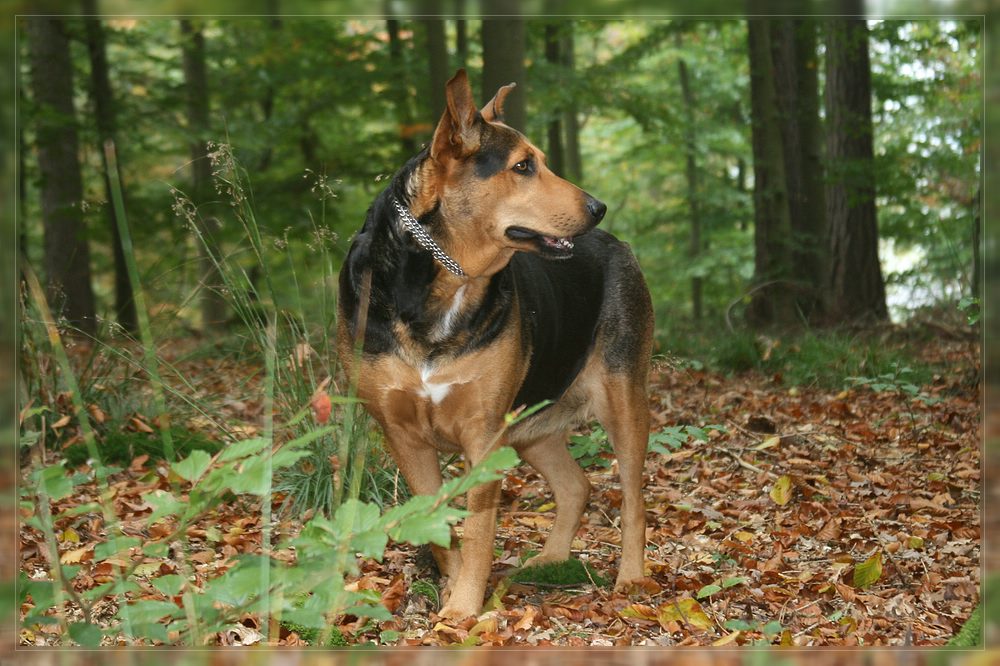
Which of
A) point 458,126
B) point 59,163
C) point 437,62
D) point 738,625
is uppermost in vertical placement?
point 437,62

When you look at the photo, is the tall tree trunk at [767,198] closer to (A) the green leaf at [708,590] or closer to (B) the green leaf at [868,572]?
(B) the green leaf at [868,572]

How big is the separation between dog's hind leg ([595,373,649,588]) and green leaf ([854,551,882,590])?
3.40 feet

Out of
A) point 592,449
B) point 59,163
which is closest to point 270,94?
point 59,163

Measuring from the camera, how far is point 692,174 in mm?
19891

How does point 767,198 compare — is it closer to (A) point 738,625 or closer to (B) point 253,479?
(A) point 738,625

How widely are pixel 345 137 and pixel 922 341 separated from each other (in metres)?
10.0

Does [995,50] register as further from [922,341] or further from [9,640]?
[922,341]

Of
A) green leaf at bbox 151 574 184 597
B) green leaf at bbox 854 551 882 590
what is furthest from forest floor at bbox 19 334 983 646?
green leaf at bbox 151 574 184 597

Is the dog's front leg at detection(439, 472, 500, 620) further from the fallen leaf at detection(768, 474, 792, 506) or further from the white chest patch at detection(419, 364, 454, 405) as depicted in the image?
the fallen leaf at detection(768, 474, 792, 506)

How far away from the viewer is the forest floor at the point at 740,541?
414cm

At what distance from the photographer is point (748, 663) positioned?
2.27 metres

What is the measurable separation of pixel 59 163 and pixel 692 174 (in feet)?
40.2

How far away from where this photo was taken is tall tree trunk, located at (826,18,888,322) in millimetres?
12649

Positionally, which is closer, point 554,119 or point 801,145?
point 801,145
